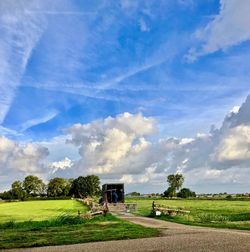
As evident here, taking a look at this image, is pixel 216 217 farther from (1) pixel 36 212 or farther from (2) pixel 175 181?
(2) pixel 175 181

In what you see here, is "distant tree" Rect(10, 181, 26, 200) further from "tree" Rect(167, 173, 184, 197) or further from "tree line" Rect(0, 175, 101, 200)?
"tree" Rect(167, 173, 184, 197)

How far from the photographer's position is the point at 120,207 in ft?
194

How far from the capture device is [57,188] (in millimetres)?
195625

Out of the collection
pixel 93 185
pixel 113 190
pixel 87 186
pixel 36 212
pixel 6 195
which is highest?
pixel 93 185

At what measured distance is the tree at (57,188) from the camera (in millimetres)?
194250

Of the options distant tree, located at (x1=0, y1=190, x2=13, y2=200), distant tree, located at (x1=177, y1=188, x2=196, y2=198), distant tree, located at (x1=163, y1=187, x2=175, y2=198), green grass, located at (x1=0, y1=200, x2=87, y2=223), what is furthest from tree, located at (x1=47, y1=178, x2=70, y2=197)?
green grass, located at (x1=0, y1=200, x2=87, y2=223)

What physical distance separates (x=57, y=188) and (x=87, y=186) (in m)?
27.7

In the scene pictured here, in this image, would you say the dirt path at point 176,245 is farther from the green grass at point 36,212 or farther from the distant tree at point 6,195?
the distant tree at point 6,195

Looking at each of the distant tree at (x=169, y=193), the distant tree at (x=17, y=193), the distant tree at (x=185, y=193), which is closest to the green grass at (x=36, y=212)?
the distant tree at (x=185, y=193)

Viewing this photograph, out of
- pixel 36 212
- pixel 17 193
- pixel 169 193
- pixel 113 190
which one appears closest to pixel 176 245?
pixel 36 212

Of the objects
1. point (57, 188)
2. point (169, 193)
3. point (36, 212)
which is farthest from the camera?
point (57, 188)

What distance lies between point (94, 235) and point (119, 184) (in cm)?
4484

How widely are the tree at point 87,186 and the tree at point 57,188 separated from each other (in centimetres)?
1660

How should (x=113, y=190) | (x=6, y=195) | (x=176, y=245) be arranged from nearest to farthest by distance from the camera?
(x=176, y=245), (x=113, y=190), (x=6, y=195)
